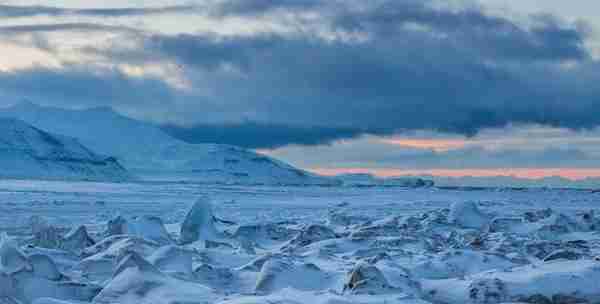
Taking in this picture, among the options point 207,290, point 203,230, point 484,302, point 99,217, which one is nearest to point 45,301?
point 207,290

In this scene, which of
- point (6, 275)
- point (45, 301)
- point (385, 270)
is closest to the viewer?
point (45, 301)

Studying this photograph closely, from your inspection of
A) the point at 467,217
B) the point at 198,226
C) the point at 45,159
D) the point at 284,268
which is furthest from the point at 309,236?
the point at 45,159

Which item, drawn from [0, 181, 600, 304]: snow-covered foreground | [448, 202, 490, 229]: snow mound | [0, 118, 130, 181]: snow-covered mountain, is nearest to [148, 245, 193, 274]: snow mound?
[0, 181, 600, 304]: snow-covered foreground

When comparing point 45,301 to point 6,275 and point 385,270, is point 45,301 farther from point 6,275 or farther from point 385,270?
point 385,270

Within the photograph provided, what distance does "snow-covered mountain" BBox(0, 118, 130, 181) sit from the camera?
17650cm

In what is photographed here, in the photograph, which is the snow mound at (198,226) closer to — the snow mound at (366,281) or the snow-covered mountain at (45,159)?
the snow mound at (366,281)

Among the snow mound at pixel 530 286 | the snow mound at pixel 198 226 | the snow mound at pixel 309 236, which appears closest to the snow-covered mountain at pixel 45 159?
the snow mound at pixel 198 226

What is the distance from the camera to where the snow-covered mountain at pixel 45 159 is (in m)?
176

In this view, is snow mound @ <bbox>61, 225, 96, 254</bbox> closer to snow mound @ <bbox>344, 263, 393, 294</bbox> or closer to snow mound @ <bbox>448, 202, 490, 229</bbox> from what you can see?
snow mound @ <bbox>344, 263, 393, 294</bbox>

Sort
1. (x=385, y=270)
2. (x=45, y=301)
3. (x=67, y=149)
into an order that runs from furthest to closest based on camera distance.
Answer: (x=67, y=149), (x=385, y=270), (x=45, y=301)

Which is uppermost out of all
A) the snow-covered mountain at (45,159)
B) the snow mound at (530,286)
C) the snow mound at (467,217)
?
the snow-covered mountain at (45,159)

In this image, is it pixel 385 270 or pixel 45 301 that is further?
pixel 385 270

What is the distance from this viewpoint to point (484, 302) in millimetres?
6957

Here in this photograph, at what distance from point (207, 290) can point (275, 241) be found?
800 centimetres
